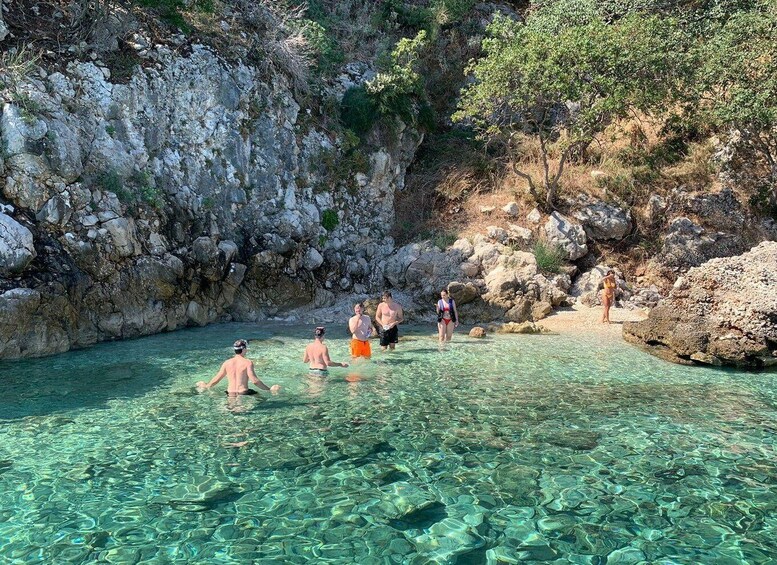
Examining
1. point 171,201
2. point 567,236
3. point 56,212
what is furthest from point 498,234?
point 56,212

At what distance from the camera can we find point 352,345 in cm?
1190

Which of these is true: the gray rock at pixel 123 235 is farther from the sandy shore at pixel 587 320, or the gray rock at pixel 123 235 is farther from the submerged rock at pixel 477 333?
the sandy shore at pixel 587 320

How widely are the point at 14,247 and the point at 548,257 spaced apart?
15.1 m

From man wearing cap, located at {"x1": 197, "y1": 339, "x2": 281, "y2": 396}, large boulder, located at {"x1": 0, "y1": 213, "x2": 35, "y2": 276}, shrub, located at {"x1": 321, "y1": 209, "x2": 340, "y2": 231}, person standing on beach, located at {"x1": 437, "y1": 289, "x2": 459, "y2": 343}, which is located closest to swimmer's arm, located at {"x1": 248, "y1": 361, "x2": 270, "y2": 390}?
man wearing cap, located at {"x1": 197, "y1": 339, "x2": 281, "y2": 396}

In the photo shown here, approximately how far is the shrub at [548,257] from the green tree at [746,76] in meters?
6.40

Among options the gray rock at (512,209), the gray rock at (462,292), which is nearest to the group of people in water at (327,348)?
the gray rock at (462,292)

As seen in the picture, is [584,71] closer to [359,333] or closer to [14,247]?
[359,333]

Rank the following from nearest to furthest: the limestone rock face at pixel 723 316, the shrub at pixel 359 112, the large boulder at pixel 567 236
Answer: the limestone rock face at pixel 723 316 < the large boulder at pixel 567 236 < the shrub at pixel 359 112

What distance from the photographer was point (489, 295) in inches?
696

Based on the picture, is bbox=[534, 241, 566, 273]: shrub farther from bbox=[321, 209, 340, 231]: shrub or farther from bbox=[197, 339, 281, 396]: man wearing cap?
bbox=[197, 339, 281, 396]: man wearing cap

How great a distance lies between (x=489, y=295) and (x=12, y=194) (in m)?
13.0

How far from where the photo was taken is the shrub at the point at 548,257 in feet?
61.9

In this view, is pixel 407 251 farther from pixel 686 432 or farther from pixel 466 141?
pixel 686 432

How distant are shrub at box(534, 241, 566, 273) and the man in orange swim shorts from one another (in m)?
8.97
